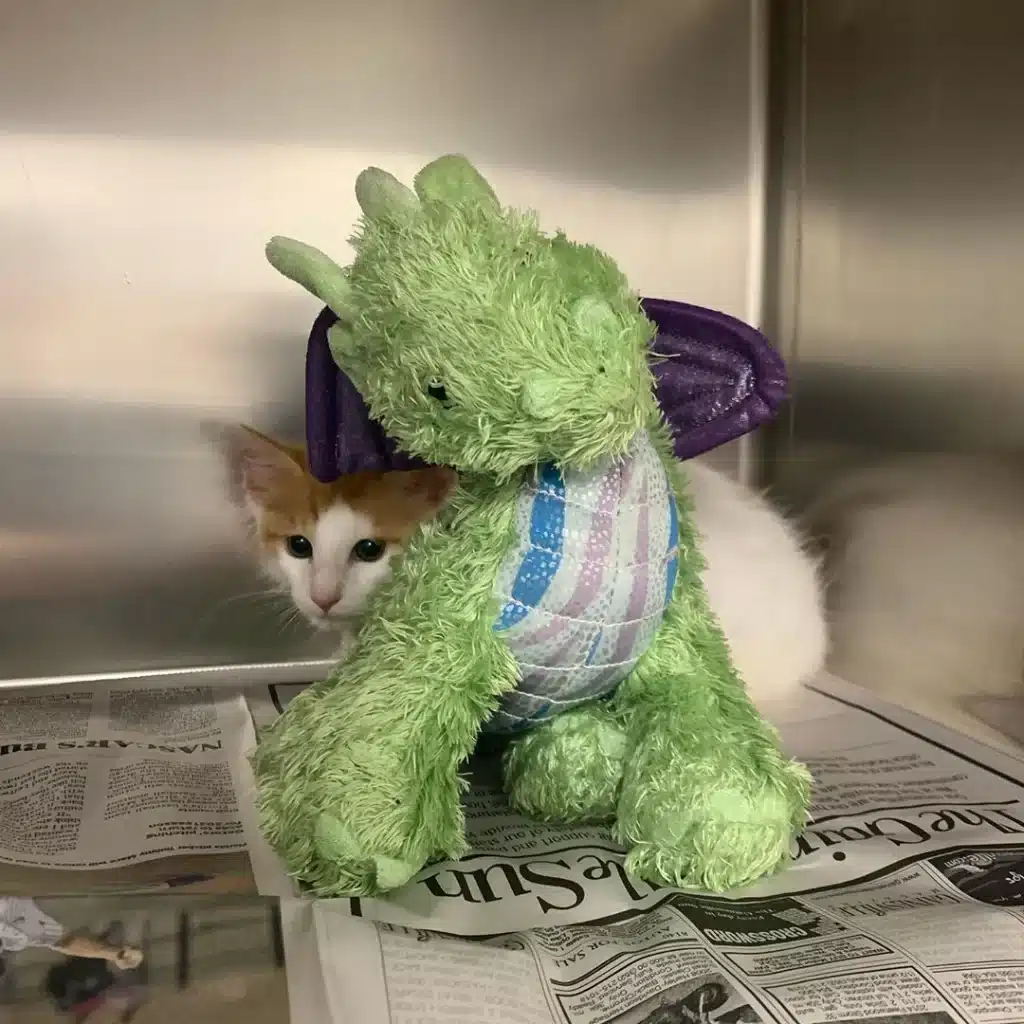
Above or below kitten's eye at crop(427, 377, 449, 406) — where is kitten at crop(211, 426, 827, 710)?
below

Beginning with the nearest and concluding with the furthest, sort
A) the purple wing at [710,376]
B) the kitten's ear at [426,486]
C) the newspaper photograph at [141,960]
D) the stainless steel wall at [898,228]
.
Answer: the newspaper photograph at [141,960] → the purple wing at [710,376] → the stainless steel wall at [898,228] → the kitten's ear at [426,486]

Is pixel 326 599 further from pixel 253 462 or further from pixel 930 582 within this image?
pixel 930 582

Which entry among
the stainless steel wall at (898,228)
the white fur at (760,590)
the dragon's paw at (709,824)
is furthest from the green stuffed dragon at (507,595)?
the stainless steel wall at (898,228)

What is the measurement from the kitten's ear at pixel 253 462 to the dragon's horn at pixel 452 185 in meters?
0.45

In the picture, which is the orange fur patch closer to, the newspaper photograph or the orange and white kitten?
the orange and white kitten

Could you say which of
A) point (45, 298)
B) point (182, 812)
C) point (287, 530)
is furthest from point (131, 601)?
point (182, 812)

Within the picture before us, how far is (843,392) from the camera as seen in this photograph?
3.41ft

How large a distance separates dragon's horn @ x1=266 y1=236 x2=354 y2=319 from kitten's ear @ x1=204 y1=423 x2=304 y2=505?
15.2 inches

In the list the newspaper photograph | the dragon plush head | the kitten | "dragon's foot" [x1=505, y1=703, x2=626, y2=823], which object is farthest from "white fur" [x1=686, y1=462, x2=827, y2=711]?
the newspaper photograph

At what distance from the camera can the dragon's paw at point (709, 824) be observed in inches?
20.7

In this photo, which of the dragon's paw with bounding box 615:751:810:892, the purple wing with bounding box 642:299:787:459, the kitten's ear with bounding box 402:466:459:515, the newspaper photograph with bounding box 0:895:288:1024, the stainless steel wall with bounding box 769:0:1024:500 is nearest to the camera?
the newspaper photograph with bounding box 0:895:288:1024

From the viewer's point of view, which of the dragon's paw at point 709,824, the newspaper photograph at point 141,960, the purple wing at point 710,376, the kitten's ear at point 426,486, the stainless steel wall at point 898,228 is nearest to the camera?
the newspaper photograph at point 141,960

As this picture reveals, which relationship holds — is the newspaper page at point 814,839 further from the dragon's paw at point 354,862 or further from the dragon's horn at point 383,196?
the dragon's horn at point 383,196

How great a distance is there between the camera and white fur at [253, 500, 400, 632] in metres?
0.91
